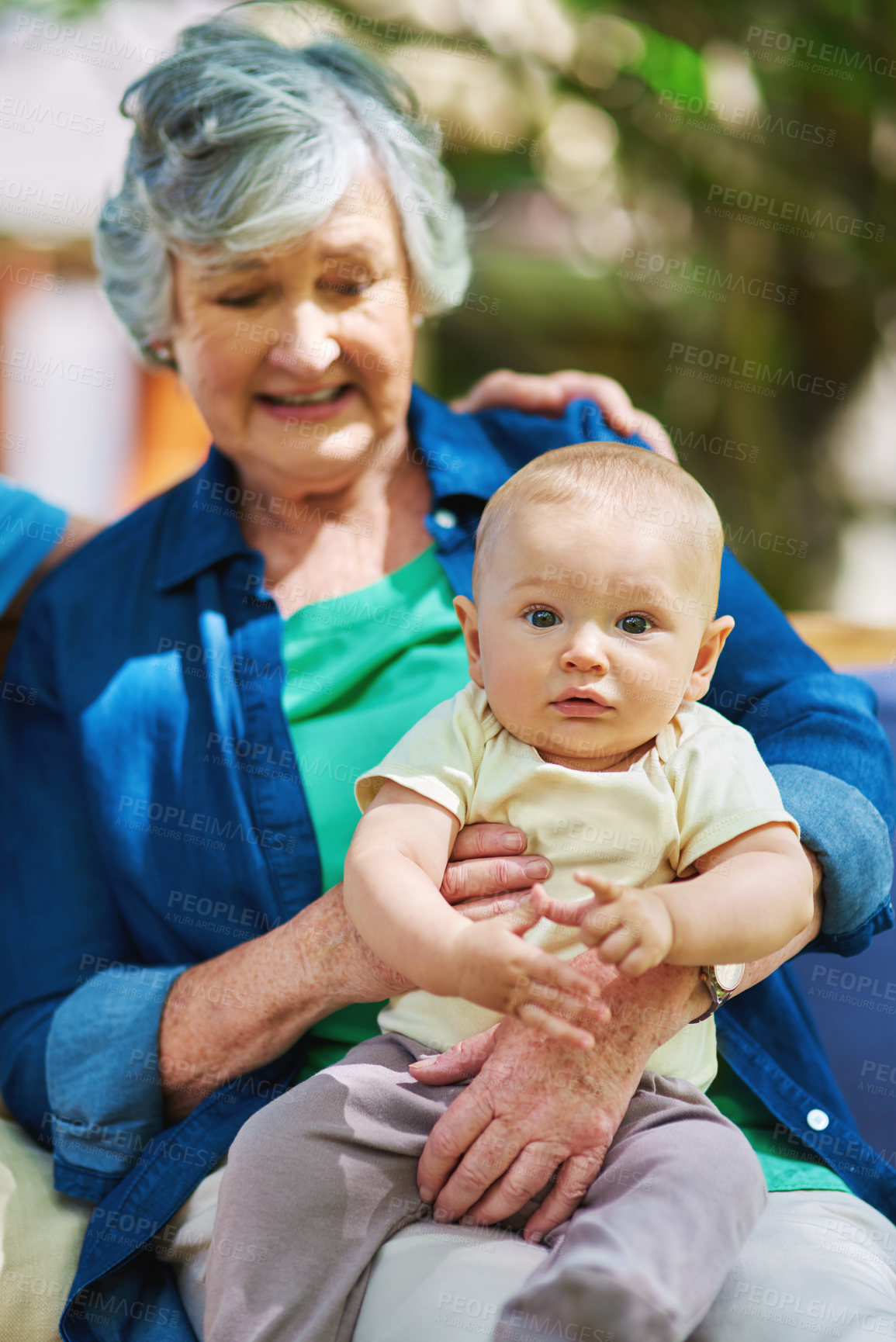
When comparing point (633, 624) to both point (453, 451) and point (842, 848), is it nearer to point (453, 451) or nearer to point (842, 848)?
point (842, 848)

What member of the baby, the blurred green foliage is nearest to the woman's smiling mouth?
the baby

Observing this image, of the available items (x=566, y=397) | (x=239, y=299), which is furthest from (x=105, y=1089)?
(x=566, y=397)

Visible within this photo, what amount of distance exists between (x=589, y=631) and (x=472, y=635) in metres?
0.20

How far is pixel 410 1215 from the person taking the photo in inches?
49.6

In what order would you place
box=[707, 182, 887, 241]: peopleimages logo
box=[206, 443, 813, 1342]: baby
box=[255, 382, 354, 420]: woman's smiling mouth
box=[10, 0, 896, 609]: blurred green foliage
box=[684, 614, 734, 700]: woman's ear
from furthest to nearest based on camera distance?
box=[707, 182, 887, 241]: peopleimages logo
box=[10, 0, 896, 609]: blurred green foliage
box=[255, 382, 354, 420]: woman's smiling mouth
box=[684, 614, 734, 700]: woman's ear
box=[206, 443, 813, 1342]: baby

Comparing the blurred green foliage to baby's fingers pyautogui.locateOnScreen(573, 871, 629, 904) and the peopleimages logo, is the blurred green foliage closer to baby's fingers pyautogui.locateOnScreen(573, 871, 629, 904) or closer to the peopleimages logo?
the peopleimages logo

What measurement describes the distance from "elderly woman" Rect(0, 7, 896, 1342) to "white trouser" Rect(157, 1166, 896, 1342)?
24 millimetres

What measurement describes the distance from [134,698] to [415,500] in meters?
0.52

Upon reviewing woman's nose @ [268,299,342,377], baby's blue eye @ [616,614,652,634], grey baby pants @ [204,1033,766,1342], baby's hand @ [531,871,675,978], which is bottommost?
grey baby pants @ [204,1033,766,1342]

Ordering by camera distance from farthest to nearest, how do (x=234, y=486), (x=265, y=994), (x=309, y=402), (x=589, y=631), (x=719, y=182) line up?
(x=719, y=182)
(x=234, y=486)
(x=309, y=402)
(x=265, y=994)
(x=589, y=631)

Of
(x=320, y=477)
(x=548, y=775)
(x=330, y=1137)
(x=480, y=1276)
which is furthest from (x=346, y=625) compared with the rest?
(x=480, y=1276)

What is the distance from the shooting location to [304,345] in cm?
173

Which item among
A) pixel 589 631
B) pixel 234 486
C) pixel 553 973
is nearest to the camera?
pixel 553 973

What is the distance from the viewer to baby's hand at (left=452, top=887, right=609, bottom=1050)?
3.26ft
